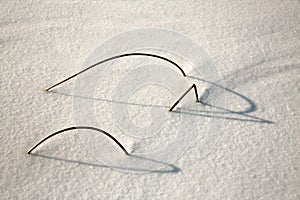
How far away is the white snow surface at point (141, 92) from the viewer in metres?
2.23

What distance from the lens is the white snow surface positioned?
223cm

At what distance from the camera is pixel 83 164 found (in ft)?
7.55

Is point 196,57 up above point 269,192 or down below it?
above

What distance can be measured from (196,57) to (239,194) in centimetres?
114

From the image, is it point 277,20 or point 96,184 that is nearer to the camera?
point 96,184

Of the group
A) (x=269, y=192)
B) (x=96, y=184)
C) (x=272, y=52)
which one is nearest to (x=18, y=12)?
(x=96, y=184)

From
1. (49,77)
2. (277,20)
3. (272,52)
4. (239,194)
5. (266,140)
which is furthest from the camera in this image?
(277,20)

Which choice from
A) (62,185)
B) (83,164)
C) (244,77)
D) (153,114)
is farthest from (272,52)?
(62,185)

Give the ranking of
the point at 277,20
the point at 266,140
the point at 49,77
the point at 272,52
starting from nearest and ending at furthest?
1. the point at 266,140
2. the point at 49,77
3. the point at 272,52
4. the point at 277,20

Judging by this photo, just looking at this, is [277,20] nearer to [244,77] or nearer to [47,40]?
[244,77]

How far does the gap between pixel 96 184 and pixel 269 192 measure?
3.59 ft

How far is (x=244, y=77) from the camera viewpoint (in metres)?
2.75

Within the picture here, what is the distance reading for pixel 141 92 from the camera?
2645mm

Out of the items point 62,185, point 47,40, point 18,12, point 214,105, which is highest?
point 18,12
